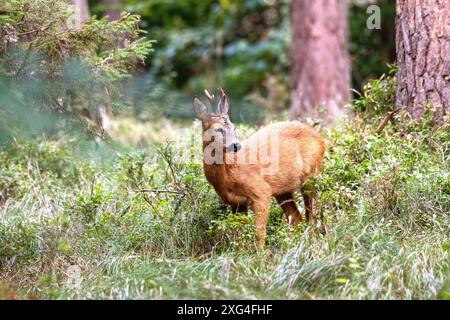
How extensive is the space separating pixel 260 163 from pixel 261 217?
23.7 inches

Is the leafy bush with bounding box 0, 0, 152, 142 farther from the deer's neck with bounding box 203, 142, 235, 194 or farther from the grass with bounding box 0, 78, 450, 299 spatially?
the deer's neck with bounding box 203, 142, 235, 194

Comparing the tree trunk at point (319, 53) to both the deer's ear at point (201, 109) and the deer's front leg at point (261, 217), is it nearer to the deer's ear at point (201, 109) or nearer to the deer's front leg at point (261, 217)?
the deer's front leg at point (261, 217)

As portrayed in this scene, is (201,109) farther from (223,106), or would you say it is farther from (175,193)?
(175,193)

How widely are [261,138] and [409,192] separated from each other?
1.50 meters

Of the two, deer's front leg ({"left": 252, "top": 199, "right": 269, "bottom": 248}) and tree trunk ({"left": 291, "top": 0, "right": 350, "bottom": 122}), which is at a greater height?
tree trunk ({"left": 291, "top": 0, "right": 350, "bottom": 122})

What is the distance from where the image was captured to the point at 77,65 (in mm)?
7086

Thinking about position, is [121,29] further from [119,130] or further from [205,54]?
[205,54]

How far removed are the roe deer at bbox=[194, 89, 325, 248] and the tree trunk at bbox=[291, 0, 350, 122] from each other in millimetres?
5945

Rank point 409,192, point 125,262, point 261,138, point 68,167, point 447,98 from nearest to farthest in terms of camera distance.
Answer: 1. point 125,262
2. point 409,192
3. point 261,138
4. point 447,98
5. point 68,167

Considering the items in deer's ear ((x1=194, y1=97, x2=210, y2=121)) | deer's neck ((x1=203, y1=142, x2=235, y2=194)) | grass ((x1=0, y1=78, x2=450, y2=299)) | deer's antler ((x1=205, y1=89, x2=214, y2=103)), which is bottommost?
grass ((x1=0, y1=78, x2=450, y2=299))

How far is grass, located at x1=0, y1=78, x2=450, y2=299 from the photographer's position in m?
5.93

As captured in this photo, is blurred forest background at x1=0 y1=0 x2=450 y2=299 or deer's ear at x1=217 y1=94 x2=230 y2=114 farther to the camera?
deer's ear at x1=217 y1=94 x2=230 y2=114

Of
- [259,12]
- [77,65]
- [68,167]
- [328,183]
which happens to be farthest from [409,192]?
[259,12]

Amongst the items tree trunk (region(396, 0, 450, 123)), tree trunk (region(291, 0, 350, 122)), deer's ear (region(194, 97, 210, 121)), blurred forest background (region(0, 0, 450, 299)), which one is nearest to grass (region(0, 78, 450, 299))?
blurred forest background (region(0, 0, 450, 299))
